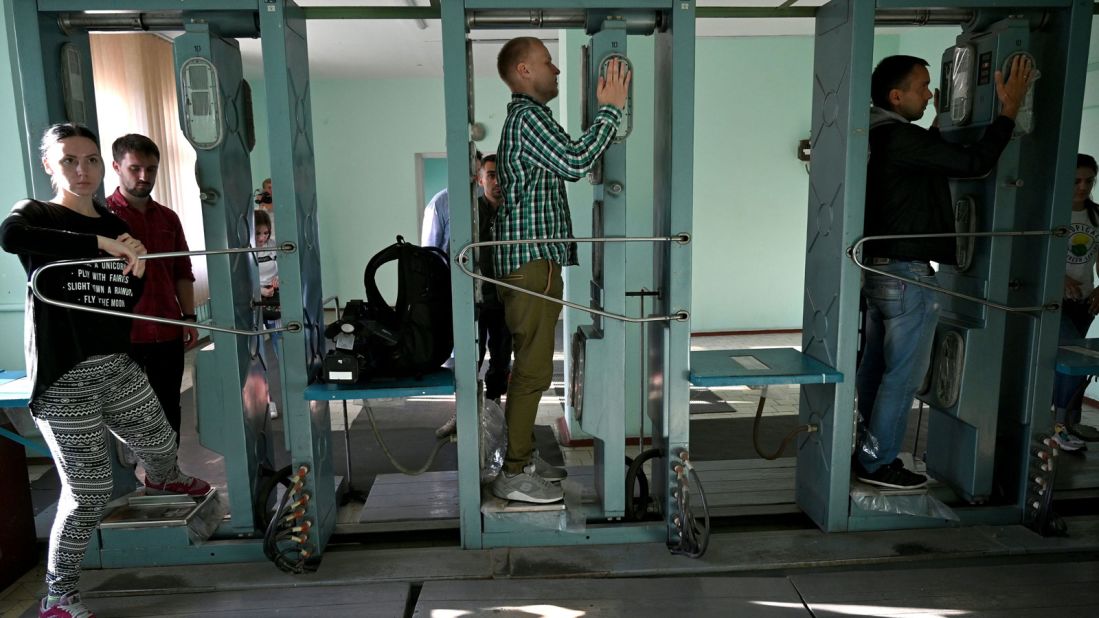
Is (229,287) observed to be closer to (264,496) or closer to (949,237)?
(264,496)

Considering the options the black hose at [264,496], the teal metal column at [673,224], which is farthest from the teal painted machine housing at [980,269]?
the black hose at [264,496]

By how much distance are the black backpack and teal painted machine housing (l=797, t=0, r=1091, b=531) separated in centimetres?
165

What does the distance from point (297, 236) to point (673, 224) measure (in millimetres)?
1475

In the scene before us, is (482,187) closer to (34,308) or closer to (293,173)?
(293,173)

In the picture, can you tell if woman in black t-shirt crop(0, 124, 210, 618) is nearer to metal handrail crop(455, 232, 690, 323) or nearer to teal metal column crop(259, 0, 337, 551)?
teal metal column crop(259, 0, 337, 551)

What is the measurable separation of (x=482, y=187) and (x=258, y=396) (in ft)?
5.99

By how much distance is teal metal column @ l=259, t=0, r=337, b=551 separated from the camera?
9.24 ft

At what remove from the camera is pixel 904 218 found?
315cm

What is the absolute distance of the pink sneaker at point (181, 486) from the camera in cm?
318

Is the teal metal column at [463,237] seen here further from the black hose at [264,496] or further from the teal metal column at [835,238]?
the teal metal column at [835,238]

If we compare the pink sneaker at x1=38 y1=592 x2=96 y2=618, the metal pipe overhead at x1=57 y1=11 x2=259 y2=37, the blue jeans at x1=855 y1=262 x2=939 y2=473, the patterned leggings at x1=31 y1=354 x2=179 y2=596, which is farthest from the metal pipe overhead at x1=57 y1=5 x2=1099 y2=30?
the pink sneaker at x1=38 y1=592 x2=96 y2=618

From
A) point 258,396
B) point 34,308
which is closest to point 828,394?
point 258,396

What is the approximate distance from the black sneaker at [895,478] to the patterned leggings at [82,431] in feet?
9.80

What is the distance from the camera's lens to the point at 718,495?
3771 mm
